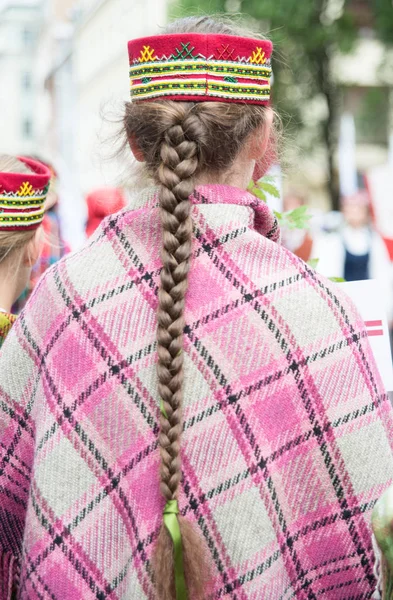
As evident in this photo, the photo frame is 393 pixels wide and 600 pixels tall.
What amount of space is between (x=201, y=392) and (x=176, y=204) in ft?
1.29

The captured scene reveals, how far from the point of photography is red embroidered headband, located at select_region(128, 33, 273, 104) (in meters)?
1.83

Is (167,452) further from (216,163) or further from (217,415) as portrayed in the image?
(216,163)

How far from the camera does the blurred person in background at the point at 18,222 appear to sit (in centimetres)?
277

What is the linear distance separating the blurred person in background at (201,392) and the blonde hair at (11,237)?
0.94 meters

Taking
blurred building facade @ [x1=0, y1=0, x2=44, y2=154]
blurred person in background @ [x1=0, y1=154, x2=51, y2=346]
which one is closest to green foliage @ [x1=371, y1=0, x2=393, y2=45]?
blurred person in background @ [x1=0, y1=154, x2=51, y2=346]

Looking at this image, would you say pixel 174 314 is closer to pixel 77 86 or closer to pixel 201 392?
pixel 201 392

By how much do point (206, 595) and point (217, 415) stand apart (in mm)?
369

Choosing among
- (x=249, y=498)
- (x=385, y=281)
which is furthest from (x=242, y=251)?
(x=385, y=281)

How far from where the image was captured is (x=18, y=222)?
2.81 metres

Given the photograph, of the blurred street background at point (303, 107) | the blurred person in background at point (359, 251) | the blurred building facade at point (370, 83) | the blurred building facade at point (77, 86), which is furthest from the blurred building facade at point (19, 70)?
the blurred person in background at point (359, 251)

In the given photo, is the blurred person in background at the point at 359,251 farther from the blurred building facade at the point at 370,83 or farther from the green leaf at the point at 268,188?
the blurred building facade at the point at 370,83

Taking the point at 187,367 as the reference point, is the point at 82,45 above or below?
above

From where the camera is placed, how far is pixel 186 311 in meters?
1.83

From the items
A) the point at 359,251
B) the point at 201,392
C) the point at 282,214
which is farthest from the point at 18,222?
the point at 359,251
